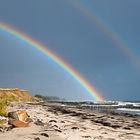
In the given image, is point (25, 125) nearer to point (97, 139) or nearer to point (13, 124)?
point (13, 124)

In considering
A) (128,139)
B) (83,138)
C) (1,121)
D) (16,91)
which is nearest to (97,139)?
(83,138)

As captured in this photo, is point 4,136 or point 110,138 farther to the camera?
point 110,138

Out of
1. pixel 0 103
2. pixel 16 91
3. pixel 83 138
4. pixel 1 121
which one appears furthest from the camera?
pixel 16 91

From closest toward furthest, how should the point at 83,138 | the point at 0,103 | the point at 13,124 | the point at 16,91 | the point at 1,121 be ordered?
the point at 83,138
the point at 13,124
the point at 1,121
the point at 0,103
the point at 16,91

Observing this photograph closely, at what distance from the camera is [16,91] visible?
117 metres

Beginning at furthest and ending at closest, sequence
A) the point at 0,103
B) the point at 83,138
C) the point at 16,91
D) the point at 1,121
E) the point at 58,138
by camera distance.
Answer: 1. the point at 16,91
2. the point at 0,103
3. the point at 1,121
4. the point at 83,138
5. the point at 58,138

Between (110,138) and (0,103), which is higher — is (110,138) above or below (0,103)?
below

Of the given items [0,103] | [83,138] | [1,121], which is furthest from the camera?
[0,103]

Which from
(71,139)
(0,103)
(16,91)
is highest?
(16,91)

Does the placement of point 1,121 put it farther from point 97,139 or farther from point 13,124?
point 97,139

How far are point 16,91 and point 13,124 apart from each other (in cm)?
10403

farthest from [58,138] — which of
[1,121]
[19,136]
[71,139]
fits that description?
[1,121]

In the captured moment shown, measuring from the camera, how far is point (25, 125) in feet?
50.1

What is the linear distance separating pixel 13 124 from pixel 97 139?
13.8ft
